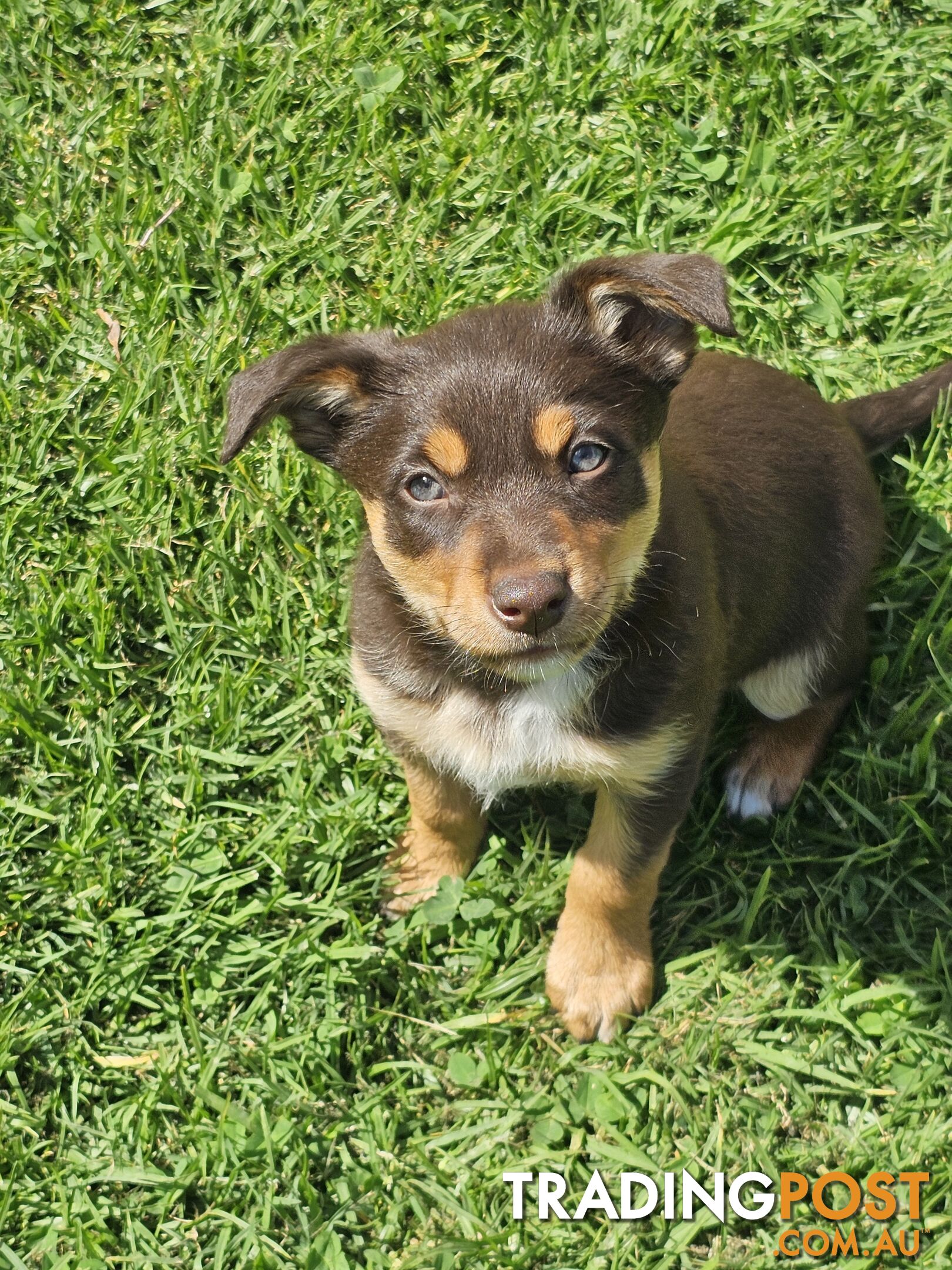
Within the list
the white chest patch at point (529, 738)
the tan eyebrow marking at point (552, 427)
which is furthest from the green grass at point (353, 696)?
the tan eyebrow marking at point (552, 427)

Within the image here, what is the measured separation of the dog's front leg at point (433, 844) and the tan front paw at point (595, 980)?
0.46 meters

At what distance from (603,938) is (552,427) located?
166cm

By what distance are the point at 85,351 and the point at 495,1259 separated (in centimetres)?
359

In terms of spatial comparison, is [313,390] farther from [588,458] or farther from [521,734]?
[521,734]

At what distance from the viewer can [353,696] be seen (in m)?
4.51

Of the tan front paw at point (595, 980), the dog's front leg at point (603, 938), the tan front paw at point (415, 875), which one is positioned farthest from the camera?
the tan front paw at point (415, 875)

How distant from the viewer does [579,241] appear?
515 centimetres

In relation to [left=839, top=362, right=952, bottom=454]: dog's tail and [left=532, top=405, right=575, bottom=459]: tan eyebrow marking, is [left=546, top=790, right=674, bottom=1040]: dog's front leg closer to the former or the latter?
[left=532, top=405, right=575, bottom=459]: tan eyebrow marking

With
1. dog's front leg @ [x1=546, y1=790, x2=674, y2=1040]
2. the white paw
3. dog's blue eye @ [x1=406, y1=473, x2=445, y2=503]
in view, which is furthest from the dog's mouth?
the white paw

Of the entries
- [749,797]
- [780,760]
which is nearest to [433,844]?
[749,797]

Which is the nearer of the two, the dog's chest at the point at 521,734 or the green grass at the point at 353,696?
the dog's chest at the point at 521,734

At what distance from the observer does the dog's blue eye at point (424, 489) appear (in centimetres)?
323

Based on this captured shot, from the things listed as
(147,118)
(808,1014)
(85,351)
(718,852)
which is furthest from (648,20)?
(808,1014)

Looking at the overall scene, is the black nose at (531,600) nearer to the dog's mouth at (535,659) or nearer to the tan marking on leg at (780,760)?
the dog's mouth at (535,659)
